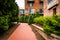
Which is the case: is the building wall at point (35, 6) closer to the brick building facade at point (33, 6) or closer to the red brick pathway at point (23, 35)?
the brick building facade at point (33, 6)

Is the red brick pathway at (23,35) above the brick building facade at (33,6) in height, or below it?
below

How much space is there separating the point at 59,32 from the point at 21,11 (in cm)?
5106

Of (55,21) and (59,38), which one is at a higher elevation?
(55,21)

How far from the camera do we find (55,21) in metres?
6.13

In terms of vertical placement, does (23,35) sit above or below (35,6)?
below

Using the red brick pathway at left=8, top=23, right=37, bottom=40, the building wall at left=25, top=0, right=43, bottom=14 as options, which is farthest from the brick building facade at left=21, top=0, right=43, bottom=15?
the red brick pathway at left=8, top=23, right=37, bottom=40

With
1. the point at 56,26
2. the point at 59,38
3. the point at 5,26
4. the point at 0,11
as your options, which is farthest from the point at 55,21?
the point at 0,11

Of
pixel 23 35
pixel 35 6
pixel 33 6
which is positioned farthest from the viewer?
pixel 33 6

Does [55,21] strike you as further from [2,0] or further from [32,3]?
[32,3]

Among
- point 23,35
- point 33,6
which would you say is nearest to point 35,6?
point 33,6

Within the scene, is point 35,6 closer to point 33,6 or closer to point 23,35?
point 33,6

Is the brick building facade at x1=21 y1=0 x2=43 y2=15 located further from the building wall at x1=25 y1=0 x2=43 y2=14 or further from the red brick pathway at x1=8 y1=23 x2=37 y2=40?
the red brick pathway at x1=8 y1=23 x2=37 y2=40

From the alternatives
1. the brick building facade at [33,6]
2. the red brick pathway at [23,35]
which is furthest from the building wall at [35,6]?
the red brick pathway at [23,35]

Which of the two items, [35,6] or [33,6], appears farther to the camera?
[33,6]
